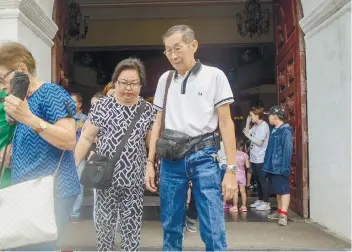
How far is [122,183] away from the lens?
3.01m

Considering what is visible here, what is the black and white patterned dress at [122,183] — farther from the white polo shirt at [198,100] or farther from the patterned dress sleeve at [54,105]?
the patterned dress sleeve at [54,105]

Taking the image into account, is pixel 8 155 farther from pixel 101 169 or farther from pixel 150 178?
pixel 150 178

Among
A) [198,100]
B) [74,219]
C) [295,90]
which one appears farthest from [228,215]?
[198,100]

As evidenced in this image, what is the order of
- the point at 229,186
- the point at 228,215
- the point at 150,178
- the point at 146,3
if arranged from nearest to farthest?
1. the point at 229,186
2. the point at 150,178
3. the point at 228,215
4. the point at 146,3

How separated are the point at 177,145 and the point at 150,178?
40 cm

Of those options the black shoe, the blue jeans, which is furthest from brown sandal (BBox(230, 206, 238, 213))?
the blue jeans

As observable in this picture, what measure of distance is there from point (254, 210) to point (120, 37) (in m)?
5.59

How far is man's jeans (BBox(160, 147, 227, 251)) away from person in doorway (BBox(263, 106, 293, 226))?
317 centimetres

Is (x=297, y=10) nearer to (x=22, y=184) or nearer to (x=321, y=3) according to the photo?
(x=321, y=3)

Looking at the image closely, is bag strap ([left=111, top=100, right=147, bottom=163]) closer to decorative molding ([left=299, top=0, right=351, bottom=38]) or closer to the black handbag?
the black handbag

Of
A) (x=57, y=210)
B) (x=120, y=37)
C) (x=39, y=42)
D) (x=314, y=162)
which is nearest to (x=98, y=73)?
(x=120, y=37)

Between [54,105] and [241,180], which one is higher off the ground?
[54,105]

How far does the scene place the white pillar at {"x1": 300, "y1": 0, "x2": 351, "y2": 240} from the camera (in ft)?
14.9

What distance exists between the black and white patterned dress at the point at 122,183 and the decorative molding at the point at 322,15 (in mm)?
2799
